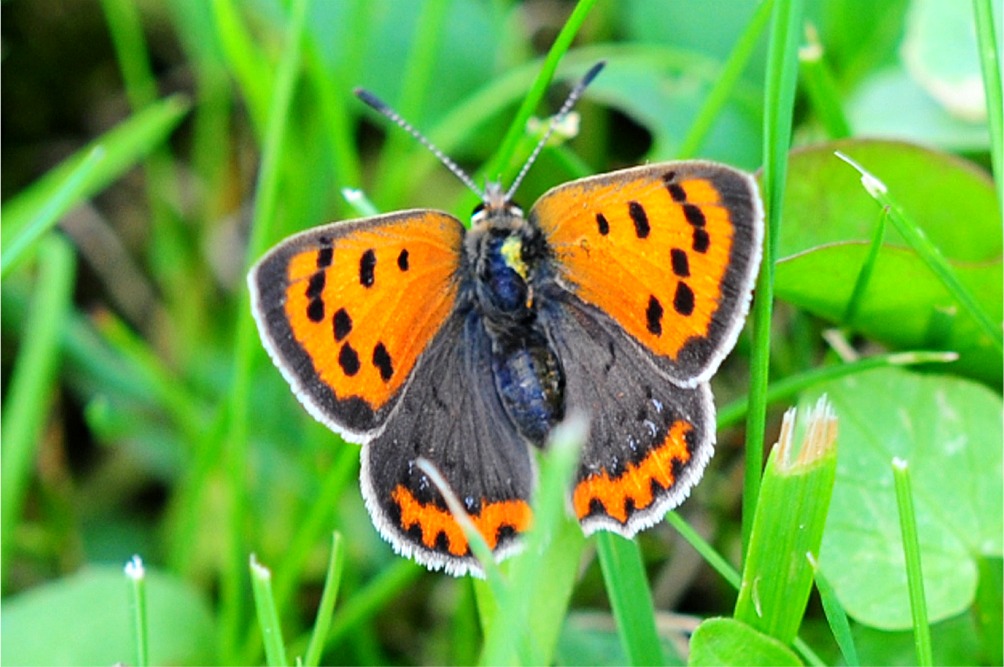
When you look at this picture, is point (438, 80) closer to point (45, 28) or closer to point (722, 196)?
point (45, 28)

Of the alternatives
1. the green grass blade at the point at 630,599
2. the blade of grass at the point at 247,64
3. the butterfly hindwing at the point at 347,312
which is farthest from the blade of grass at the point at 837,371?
the blade of grass at the point at 247,64

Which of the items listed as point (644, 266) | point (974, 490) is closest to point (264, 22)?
point (644, 266)

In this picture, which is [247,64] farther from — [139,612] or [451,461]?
[139,612]

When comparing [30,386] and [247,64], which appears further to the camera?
[247,64]

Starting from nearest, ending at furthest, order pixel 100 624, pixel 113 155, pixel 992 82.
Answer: pixel 992 82
pixel 100 624
pixel 113 155

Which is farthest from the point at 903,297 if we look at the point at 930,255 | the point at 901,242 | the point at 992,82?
the point at 992,82

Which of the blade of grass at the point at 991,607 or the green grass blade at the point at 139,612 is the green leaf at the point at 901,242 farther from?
the green grass blade at the point at 139,612

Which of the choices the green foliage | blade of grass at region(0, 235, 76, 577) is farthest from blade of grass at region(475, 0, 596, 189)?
blade of grass at region(0, 235, 76, 577)
